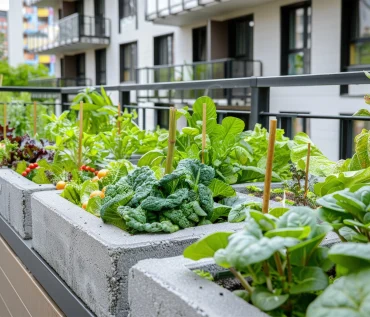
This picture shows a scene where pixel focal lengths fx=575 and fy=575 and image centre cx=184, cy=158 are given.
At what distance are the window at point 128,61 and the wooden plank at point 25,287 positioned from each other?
18255 millimetres

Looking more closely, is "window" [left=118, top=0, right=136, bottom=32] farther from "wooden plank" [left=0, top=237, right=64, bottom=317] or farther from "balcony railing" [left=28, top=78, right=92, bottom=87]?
"wooden plank" [left=0, top=237, right=64, bottom=317]

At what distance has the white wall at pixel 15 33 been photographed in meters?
59.1

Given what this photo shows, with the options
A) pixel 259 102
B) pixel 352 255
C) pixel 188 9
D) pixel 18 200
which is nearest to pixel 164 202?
pixel 352 255

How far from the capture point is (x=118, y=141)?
3168 mm

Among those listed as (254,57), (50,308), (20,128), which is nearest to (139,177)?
(50,308)

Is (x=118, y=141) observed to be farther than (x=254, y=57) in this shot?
No

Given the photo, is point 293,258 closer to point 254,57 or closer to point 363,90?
point 363,90

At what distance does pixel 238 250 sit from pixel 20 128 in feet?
18.2

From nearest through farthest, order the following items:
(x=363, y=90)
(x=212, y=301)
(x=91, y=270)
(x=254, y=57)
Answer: (x=212, y=301)
(x=91, y=270)
(x=363, y=90)
(x=254, y=57)

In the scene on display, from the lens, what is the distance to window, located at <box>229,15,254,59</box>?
14.6m

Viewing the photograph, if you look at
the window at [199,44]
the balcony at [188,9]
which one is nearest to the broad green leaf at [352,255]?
the balcony at [188,9]

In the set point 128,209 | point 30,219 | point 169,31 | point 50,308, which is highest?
point 169,31

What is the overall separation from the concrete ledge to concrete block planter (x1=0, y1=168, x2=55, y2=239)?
0.43 metres

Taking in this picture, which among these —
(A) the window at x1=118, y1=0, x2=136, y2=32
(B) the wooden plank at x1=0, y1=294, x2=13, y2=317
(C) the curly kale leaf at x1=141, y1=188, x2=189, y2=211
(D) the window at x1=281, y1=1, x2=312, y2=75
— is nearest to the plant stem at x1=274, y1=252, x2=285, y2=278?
(C) the curly kale leaf at x1=141, y1=188, x2=189, y2=211
